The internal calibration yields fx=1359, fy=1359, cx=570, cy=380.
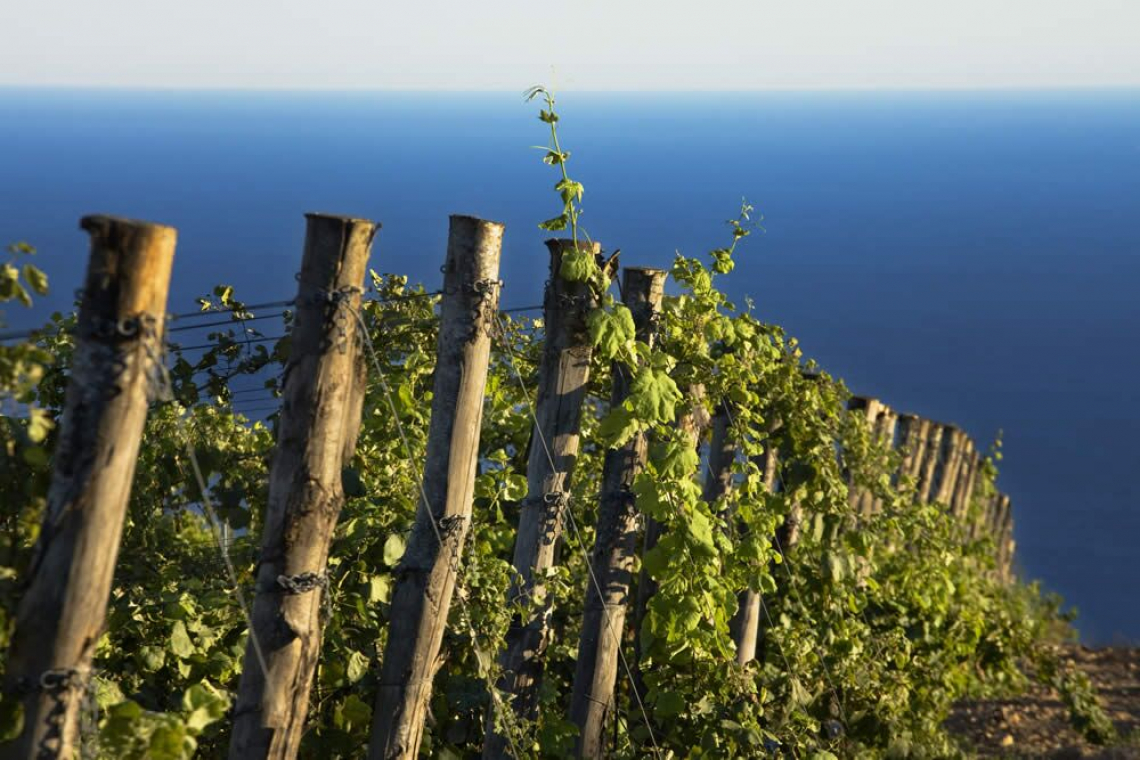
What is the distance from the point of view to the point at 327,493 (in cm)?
A: 410

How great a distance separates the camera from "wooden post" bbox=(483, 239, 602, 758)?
205 inches

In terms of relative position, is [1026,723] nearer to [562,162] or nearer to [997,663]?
[997,663]

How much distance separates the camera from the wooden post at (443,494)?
4.73 m

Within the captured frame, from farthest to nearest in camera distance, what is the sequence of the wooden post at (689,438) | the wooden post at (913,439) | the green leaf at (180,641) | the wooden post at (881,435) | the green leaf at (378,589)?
the wooden post at (913,439) < the wooden post at (881,435) < the wooden post at (689,438) < the green leaf at (378,589) < the green leaf at (180,641)

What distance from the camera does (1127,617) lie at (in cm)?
3738

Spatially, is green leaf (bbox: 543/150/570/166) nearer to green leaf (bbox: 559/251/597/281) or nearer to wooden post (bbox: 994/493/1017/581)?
green leaf (bbox: 559/251/597/281)

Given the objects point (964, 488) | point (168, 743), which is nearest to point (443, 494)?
point (168, 743)

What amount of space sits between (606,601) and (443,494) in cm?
116

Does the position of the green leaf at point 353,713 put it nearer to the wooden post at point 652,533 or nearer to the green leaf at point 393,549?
the green leaf at point 393,549

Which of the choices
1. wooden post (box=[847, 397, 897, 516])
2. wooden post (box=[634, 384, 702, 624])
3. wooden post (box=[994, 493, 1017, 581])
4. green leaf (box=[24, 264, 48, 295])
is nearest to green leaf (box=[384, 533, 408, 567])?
wooden post (box=[634, 384, 702, 624])

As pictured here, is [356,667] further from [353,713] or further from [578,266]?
[578,266]

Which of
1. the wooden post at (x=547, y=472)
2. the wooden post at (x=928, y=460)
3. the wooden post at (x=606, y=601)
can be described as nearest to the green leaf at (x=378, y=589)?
the wooden post at (x=547, y=472)

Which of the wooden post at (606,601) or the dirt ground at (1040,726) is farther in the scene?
the dirt ground at (1040,726)

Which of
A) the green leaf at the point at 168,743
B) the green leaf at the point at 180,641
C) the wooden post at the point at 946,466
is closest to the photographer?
the green leaf at the point at 168,743
